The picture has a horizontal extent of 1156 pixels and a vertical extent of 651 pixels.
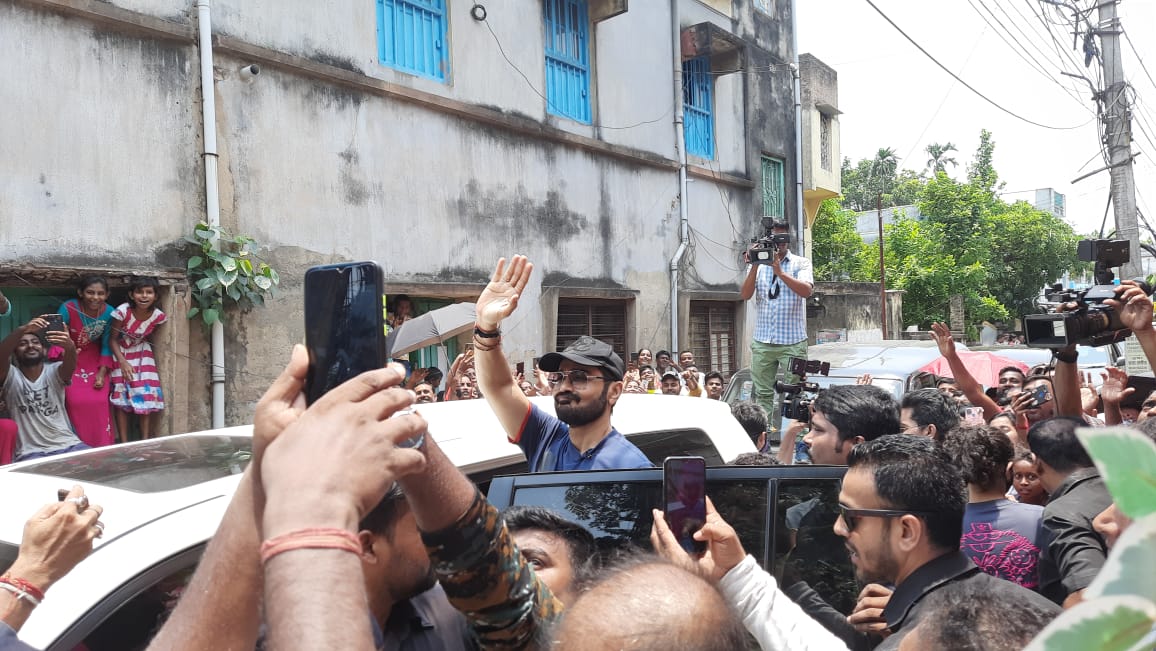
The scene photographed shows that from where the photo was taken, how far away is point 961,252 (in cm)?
2852

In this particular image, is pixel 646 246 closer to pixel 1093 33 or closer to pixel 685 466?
pixel 1093 33

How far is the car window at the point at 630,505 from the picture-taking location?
2.62 meters

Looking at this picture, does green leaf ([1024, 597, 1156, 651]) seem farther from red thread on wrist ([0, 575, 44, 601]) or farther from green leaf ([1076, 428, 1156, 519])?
red thread on wrist ([0, 575, 44, 601])

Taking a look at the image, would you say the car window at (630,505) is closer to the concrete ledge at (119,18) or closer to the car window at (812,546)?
the car window at (812,546)

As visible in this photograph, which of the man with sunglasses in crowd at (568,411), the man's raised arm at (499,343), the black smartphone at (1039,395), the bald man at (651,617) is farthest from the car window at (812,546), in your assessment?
the black smartphone at (1039,395)

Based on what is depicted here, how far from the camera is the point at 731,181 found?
13844 millimetres

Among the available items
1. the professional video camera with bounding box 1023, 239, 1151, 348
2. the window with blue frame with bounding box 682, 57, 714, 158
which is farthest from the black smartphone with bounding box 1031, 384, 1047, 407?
the window with blue frame with bounding box 682, 57, 714, 158

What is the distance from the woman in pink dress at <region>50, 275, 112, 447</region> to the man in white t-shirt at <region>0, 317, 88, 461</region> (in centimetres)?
32

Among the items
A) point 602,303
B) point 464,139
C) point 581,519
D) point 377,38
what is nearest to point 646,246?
point 602,303

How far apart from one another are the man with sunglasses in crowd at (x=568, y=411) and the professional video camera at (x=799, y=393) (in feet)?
5.97

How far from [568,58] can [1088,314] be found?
344 inches

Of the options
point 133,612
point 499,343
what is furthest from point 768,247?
point 133,612

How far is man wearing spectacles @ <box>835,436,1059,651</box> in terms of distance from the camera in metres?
2.31

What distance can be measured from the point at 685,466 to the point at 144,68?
21.8 feet
